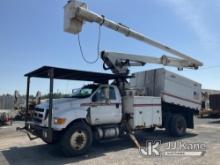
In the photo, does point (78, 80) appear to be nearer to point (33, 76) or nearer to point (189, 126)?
point (33, 76)

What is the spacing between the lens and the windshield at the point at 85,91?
11.3 meters

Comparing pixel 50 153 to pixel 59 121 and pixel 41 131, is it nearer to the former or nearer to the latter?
pixel 41 131

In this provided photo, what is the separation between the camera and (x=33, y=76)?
470 inches

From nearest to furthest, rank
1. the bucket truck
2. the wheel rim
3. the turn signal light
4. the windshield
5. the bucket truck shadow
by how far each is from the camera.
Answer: the bucket truck shadow < the turn signal light < the wheel rim < the bucket truck < the windshield

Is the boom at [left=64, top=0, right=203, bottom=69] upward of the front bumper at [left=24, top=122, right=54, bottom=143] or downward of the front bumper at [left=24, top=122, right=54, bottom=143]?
upward

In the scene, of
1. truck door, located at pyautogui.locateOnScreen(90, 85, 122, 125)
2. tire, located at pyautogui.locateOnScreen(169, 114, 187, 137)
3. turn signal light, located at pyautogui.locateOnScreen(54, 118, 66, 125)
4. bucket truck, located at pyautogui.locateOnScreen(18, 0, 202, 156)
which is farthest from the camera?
tire, located at pyautogui.locateOnScreen(169, 114, 187, 137)

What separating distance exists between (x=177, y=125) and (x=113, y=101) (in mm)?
4549

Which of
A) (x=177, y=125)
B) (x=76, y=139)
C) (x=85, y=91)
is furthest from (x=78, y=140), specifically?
(x=177, y=125)

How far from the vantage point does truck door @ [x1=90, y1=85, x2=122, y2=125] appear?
36.1ft

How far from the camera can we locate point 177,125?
14.5 m

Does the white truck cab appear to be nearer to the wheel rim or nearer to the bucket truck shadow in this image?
the wheel rim
